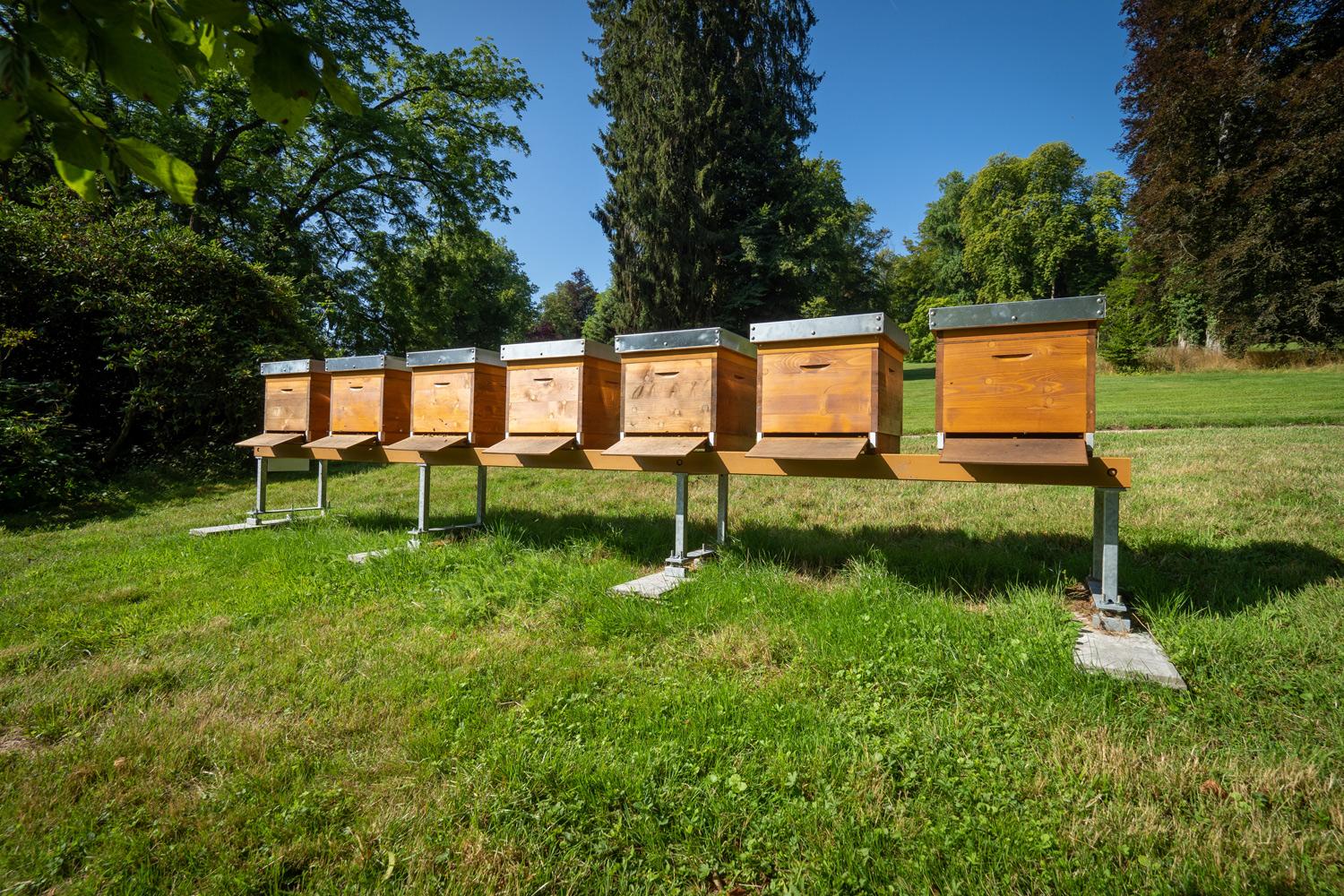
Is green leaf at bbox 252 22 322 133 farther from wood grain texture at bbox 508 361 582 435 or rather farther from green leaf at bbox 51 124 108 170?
wood grain texture at bbox 508 361 582 435

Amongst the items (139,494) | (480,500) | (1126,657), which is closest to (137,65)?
(1126,657)

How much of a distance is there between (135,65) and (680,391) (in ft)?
9.70

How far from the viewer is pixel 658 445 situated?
3.84 meters

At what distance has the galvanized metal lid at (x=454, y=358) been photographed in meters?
4.64

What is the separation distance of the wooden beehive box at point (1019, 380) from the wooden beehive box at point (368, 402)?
4500mm

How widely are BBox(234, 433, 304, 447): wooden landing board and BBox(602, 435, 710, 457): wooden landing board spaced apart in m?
3.96

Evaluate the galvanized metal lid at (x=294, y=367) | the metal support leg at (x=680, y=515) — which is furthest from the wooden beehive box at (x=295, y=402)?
the metal support leg at (x=680, y=515)

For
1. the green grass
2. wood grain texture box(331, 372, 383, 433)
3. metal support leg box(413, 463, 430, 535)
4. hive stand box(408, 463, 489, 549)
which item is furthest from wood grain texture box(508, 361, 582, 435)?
the green grass

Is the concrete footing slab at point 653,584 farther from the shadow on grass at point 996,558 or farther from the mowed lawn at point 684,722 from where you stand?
the shadow on grass at point 996,558

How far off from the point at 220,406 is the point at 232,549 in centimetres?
720

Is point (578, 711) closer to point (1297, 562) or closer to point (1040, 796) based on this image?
point (1040, 796)

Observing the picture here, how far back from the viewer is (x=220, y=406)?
10.7 m

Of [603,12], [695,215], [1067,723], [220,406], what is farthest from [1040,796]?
[603,12]

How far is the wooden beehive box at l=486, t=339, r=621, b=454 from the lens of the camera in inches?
169
